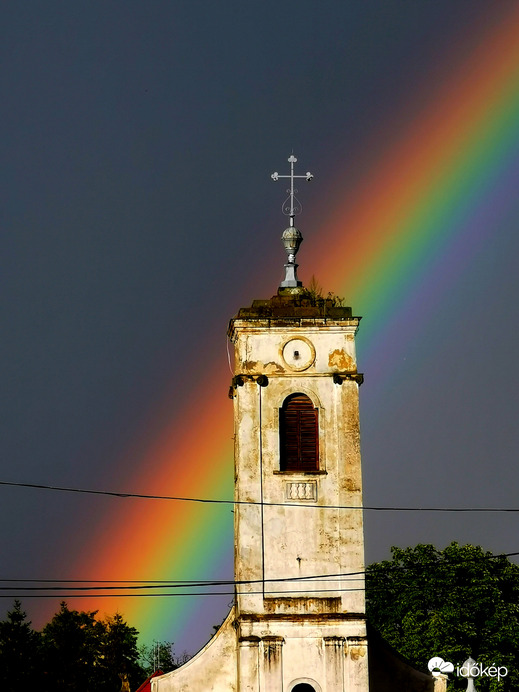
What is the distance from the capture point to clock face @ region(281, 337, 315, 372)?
38.2 meters

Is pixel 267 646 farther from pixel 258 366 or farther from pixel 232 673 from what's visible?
pixel 258 366

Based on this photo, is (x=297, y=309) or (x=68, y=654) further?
(x=68, y=654)

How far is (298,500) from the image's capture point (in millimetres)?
37500

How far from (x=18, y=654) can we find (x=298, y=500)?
3230cm

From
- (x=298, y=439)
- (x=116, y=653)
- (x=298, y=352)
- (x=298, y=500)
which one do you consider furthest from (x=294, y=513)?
(x=116, y=653)

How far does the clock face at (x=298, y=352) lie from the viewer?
38219 mm

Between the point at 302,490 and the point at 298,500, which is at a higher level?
the point at 302,490

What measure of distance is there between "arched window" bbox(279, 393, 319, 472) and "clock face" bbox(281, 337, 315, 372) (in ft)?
3.00

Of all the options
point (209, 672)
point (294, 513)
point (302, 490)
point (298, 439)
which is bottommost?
point (209, 672)

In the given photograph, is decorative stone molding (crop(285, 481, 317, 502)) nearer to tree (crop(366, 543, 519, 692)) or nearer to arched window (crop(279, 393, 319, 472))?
arched window (crop(279, 393, 319, 472))

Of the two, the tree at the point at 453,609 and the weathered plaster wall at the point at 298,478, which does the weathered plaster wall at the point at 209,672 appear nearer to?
the weathered plaster wall at the point at 298,478

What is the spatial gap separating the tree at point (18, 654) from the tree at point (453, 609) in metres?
16.5

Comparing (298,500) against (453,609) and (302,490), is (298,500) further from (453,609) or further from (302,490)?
(453,609)

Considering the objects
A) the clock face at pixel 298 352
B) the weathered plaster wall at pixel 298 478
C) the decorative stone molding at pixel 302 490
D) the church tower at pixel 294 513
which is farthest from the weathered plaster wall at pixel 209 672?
the clock face at pixel 298 352
